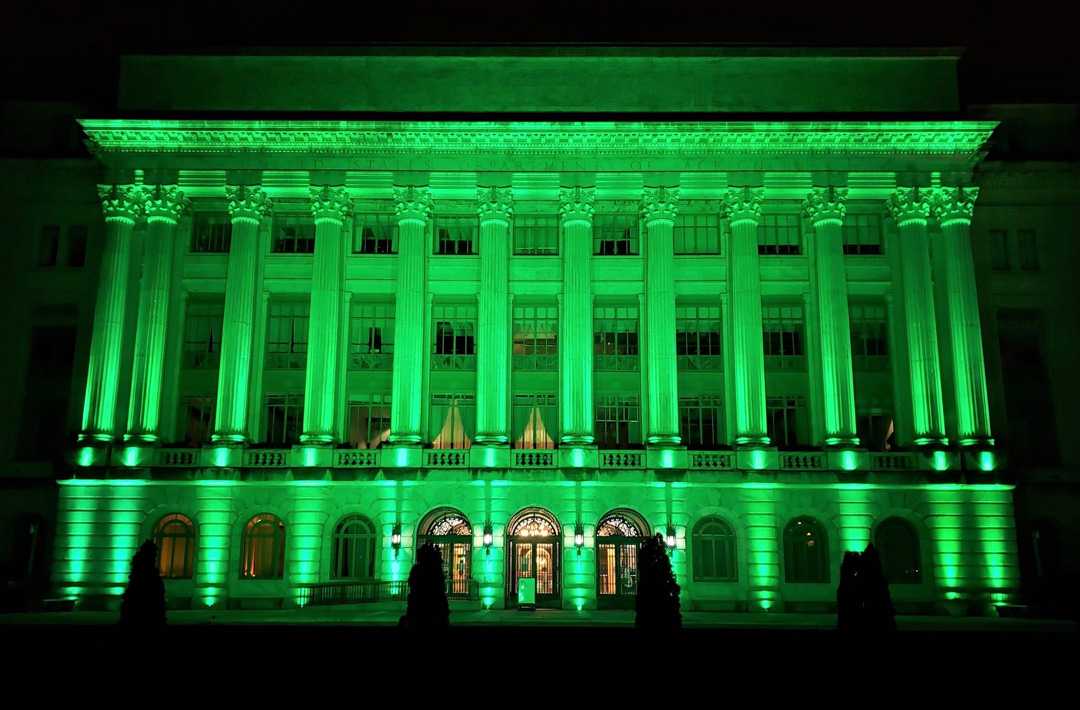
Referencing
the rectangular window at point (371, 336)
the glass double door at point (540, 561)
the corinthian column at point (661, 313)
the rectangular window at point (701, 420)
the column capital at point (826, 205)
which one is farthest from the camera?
the rectangular window at point (371, 336)

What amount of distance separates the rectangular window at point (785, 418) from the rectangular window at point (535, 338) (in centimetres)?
1098

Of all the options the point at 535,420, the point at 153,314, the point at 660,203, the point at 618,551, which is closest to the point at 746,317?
the point at 660,203

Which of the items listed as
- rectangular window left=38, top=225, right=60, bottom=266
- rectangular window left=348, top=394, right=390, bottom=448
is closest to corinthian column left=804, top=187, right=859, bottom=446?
rectangular window left=348, top=394, right=390, bottom=448

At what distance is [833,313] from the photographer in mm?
47281

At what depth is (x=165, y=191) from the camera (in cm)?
4809

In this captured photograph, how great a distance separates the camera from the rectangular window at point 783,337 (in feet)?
161

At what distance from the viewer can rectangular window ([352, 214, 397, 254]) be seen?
49.7 metres

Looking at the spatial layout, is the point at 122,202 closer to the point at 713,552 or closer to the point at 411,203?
the point at 411,203

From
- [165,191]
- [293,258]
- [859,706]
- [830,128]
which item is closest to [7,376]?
[165,191]

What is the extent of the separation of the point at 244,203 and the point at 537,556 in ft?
73.2

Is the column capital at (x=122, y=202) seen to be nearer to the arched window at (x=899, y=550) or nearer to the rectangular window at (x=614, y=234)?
the rectangular window at (x=614, y=234)

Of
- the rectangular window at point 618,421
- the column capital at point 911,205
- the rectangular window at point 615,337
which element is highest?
the column capital at point 911,205

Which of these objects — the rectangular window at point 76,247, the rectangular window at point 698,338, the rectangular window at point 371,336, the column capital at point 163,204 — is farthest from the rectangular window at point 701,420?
the rectangular window at point 76,247

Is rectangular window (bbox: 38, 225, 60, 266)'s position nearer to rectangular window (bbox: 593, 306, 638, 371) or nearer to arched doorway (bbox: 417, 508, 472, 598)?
arched doorway (bbox: 417, 508, 472, 598)
